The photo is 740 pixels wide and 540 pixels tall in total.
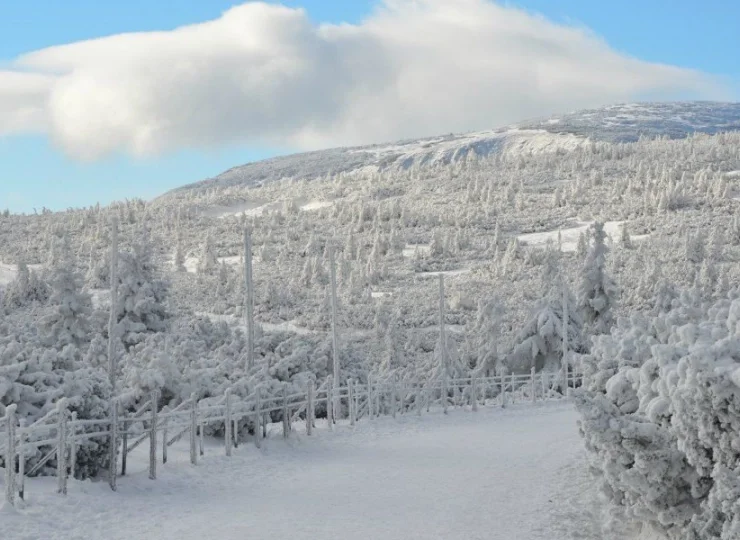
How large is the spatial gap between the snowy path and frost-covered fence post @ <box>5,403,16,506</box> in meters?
0.24

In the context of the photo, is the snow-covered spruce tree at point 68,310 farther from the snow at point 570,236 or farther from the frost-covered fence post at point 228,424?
the snow at point 570,236

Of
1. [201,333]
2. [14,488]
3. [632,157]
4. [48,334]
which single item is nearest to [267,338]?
[201,333]

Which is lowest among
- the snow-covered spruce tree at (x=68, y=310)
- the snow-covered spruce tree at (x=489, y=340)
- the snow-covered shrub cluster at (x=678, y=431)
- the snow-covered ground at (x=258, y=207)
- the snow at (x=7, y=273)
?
the snow-covered spruce tree at (x=489, y=340)

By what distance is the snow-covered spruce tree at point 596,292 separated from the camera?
46.4 metres

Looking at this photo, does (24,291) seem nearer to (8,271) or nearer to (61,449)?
(8,271)

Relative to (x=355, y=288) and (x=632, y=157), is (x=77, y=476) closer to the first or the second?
(x=355, y=288)

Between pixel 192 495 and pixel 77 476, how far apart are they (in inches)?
62.2

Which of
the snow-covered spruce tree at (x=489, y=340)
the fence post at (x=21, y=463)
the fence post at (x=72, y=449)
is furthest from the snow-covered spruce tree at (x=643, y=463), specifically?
the snow-covered spruce tree at (x=489, y=340)

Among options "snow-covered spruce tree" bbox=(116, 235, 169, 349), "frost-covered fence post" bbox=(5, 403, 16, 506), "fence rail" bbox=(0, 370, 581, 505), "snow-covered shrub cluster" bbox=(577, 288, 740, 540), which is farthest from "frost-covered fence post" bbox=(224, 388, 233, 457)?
"snow-covered spruce tree" bbox=(116, 235, 169, 349)

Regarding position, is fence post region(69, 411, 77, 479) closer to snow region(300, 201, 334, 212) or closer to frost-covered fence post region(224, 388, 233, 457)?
frost-covered fence post region(224, 388, 233, 457)

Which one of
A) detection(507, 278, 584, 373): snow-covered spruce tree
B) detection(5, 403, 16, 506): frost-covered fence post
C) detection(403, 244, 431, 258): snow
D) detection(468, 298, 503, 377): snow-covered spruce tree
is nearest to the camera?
detection(5, 403, 16, 506): frost-covered fence post

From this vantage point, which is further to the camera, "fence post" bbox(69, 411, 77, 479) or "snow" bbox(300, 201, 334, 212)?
"snow" bbox(300, 201, 334, 212)

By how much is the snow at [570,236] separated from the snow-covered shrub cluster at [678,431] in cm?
9781

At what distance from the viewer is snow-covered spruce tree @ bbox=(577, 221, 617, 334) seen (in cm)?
4638
